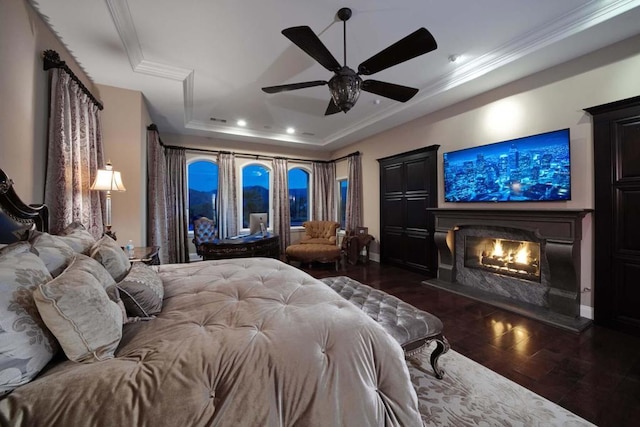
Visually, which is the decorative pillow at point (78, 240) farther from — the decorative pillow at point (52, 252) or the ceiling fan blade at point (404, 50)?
the ceiling fan blade at point (404, 50)

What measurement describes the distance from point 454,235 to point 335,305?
10.7 ft

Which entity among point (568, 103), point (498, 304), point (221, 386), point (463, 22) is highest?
point (463, 22)

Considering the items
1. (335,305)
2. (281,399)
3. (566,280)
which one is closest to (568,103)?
Answer: (566,280)

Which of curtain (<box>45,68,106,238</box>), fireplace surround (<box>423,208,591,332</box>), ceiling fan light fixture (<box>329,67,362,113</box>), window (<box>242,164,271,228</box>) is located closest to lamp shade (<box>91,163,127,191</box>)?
curtain (<box>45,68,106,238</box>)

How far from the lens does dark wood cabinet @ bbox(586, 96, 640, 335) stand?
234 cm

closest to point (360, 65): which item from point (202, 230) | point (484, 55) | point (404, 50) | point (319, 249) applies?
point (404, 50)

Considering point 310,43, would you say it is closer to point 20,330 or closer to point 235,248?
point 20,330

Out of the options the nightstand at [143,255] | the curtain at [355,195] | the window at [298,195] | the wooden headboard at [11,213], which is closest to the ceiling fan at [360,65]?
the wooden headboard at [11,213]

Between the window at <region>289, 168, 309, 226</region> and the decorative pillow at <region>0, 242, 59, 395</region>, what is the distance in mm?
5980

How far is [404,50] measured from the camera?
1.94 meters

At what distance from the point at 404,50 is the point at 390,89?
1.72 feet

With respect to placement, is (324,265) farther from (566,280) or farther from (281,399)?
(281,399)

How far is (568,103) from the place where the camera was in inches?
109

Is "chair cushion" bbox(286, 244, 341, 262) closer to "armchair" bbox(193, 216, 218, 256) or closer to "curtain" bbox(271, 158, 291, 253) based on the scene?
"curtain" bbox(271, 158, 291, 253)
